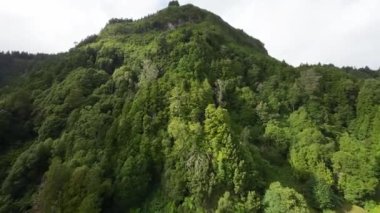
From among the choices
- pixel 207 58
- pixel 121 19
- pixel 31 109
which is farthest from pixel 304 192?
pixel 121 19

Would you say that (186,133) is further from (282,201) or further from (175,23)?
(175,23)

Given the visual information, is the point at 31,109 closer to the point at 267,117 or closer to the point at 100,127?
the point at 100,127

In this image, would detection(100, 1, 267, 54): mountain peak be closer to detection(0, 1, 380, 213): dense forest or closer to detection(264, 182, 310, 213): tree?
detection(0, 1, 380, 213): dense forest

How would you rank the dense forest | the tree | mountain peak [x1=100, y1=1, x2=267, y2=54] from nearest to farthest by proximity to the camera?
the tree < the dense forest < mountain peak [x1=100, y1=1, x2=267, y2=54]

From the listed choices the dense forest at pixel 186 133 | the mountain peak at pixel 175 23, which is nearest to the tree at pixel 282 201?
the dense forest at pixel 186 133

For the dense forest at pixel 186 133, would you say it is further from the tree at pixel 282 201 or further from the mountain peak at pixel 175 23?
the mountain peak at pixel 175 23

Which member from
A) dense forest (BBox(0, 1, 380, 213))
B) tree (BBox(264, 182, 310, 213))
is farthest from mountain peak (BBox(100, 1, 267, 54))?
tree (BBox(264, 182, 310, 213))

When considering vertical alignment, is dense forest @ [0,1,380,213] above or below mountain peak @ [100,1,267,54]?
below

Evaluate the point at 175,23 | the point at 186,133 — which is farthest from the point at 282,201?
the point at 175,23
